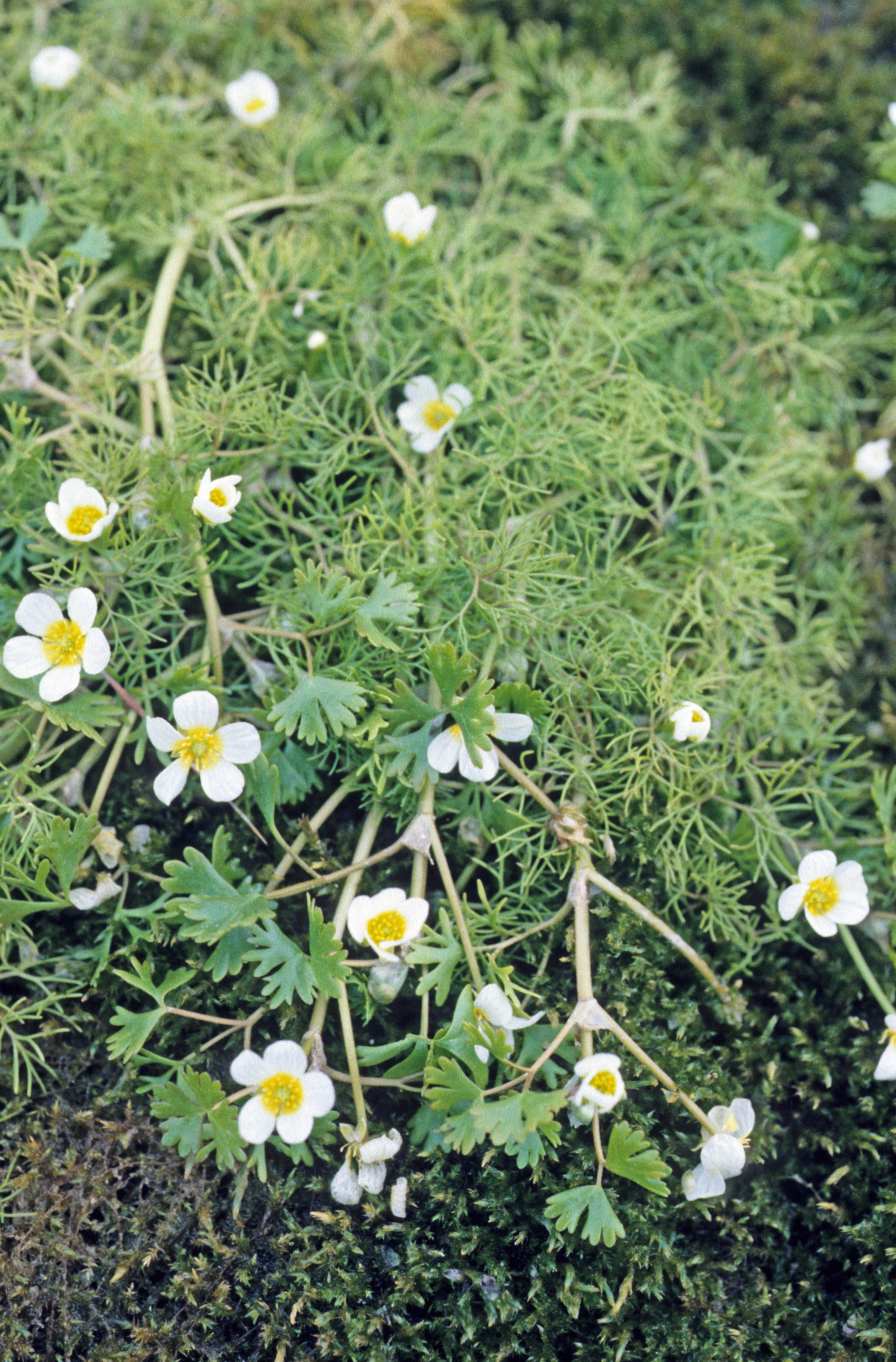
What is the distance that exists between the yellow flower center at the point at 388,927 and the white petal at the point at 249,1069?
0.23m

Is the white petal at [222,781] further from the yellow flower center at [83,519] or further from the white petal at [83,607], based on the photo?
the yellow flower center at [83,519]

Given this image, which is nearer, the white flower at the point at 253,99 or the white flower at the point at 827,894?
the white flower at the point at 827,894

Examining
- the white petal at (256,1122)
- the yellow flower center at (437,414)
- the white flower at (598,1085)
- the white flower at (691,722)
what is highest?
the yellow flower center at (437,414)

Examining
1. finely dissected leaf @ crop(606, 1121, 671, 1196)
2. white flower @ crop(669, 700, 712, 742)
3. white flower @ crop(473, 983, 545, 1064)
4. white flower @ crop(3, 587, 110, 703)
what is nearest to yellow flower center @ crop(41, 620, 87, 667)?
white flower @ crop(3, 587, 110, 703)

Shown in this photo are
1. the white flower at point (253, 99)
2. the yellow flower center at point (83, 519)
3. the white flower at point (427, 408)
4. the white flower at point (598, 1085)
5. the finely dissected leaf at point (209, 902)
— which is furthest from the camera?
the white flower at point (253, 99)

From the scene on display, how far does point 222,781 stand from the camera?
1491 millimetres

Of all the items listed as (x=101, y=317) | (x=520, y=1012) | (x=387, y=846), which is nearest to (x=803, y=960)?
(x=520, y=1012)

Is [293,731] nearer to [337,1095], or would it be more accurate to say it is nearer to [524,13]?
[337,1095]

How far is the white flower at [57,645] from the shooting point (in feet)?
4.83

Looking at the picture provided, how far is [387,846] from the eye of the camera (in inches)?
68.6

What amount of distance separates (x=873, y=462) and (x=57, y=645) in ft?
5.49

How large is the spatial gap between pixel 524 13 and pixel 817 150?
85 centimetres

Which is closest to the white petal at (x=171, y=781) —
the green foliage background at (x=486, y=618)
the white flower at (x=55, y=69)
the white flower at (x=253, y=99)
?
the green foliage background at (x=486, y=618)

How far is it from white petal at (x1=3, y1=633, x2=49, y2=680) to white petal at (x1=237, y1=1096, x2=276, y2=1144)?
73 cm
